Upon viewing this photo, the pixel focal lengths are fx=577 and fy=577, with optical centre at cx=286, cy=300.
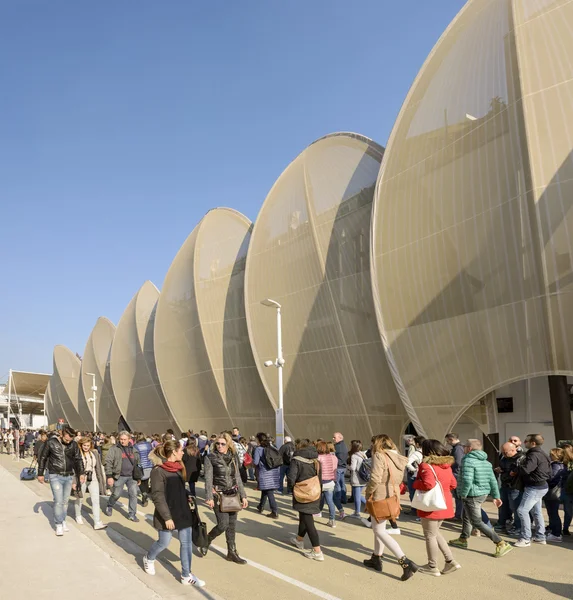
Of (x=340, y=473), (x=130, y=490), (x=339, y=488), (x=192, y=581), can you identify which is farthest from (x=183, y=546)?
(x=340, y=473)

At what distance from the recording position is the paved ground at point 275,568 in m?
5.90

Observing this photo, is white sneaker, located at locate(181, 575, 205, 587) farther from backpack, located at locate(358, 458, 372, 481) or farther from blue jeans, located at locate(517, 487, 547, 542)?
blue jeans, located at locate(517, 487, 547, 542)

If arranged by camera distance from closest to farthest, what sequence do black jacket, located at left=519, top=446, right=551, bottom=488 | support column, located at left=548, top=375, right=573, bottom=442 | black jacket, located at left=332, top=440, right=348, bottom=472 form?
1. black jacket, located at left=519, top=446, right=551, bottom=488
2. black jacket, located at left=332, top=440, right=348, bottom=472
3. support column, located at left=548, top=375, right=573, bottom=442

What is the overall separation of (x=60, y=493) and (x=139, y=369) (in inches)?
1039

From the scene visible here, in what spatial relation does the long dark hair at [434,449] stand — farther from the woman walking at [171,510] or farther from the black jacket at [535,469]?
the woman walking at [171,510]

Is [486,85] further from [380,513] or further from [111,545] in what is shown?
[111,545]

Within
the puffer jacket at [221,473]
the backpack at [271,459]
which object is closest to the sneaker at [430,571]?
the puffer jacket at [221,473]

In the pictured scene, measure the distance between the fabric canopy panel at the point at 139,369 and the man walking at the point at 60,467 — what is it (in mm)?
22730

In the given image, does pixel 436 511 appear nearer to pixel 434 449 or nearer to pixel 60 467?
pixel 434 449

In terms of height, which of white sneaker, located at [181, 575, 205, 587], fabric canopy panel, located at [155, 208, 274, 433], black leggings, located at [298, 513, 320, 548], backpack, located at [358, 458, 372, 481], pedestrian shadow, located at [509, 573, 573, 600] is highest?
fabric canopy panel, located at [155, 208, 274, 433]

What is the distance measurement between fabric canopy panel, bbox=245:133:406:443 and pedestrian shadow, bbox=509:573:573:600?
34.7 feet

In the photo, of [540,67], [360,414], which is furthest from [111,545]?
[540,67]

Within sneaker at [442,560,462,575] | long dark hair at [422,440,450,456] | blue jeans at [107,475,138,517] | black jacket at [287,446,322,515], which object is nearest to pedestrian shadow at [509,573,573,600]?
sneaker at [442,560,462,575]

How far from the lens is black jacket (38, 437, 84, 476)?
911 cm
